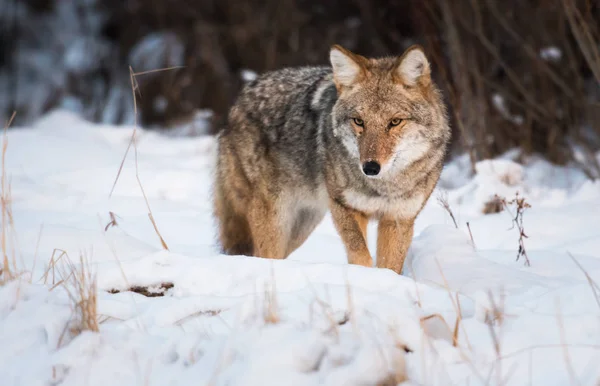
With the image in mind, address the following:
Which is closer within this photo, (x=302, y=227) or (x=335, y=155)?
(x=335, y=155)

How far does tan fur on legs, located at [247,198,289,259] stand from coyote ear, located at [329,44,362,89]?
3.84ft

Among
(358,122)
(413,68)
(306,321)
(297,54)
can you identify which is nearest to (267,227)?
(358,122)

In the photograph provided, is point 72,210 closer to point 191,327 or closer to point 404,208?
point 404,208

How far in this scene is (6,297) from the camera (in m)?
3.15

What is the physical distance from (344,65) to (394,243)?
1180mm

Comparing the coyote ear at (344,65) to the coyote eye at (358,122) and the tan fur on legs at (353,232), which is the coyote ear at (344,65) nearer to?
the coyote eye at (358,122)

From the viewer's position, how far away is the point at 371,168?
409cm

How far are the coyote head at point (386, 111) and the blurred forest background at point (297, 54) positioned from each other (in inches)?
84.9

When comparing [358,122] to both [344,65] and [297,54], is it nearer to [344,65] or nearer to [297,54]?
[344,65]

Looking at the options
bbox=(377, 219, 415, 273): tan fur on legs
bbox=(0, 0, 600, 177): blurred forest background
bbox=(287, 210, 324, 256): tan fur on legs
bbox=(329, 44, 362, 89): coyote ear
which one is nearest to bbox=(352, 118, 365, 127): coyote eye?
bbox=(329, 44, 362, 89): coyote ear

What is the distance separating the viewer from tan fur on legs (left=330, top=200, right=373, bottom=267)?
179 inches

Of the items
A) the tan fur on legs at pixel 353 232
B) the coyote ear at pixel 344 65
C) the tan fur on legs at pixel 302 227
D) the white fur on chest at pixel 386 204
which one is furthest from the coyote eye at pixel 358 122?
the tan fur on legs at pixel 302 227

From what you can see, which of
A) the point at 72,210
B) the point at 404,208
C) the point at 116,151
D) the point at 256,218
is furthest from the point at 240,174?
the point at 116,151

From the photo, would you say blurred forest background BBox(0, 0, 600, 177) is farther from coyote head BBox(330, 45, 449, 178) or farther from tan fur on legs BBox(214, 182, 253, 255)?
coyote head BBox(330, 45, 449, 178)
